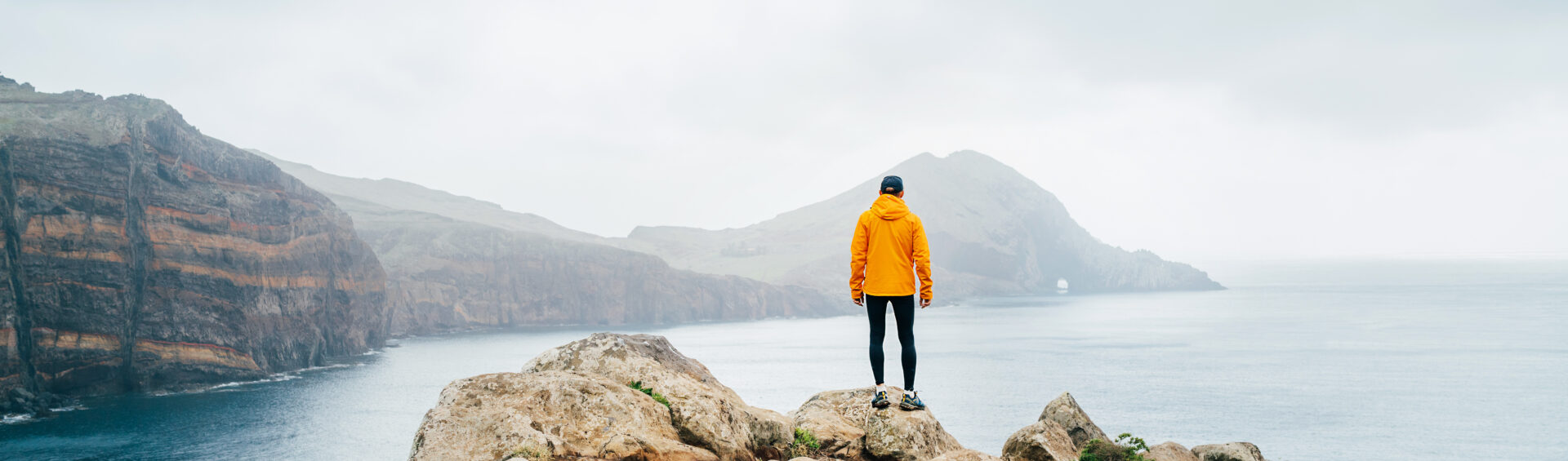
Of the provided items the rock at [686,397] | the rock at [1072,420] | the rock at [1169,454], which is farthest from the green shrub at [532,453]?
the rock at [1072,420]

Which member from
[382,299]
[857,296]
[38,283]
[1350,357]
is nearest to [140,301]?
[38,283]

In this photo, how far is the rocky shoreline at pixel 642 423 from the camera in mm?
10242

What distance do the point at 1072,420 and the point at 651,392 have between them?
39.3 feet

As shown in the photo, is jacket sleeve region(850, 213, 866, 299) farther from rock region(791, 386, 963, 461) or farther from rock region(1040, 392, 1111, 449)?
rock region(1040, 392, 1111, 449)

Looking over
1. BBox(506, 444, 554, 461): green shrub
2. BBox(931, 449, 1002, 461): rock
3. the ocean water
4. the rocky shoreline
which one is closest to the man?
BBox(931, 449, 1002, 461): rock

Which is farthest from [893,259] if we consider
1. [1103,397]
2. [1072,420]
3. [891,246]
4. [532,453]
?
[1103,397]

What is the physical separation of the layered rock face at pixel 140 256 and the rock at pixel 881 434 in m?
127

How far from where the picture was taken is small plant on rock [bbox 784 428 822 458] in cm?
1294

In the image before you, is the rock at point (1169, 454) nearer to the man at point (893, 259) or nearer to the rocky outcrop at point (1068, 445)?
the rocky outcrop at point (1068, 445)

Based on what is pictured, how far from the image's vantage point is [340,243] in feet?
561

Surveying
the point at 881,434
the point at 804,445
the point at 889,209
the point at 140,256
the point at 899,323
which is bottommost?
the point at 804,445

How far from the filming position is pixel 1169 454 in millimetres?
18719

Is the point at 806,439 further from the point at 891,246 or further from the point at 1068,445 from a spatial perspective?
the point at 1068,445

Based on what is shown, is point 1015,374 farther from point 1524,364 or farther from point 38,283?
point 38,283
